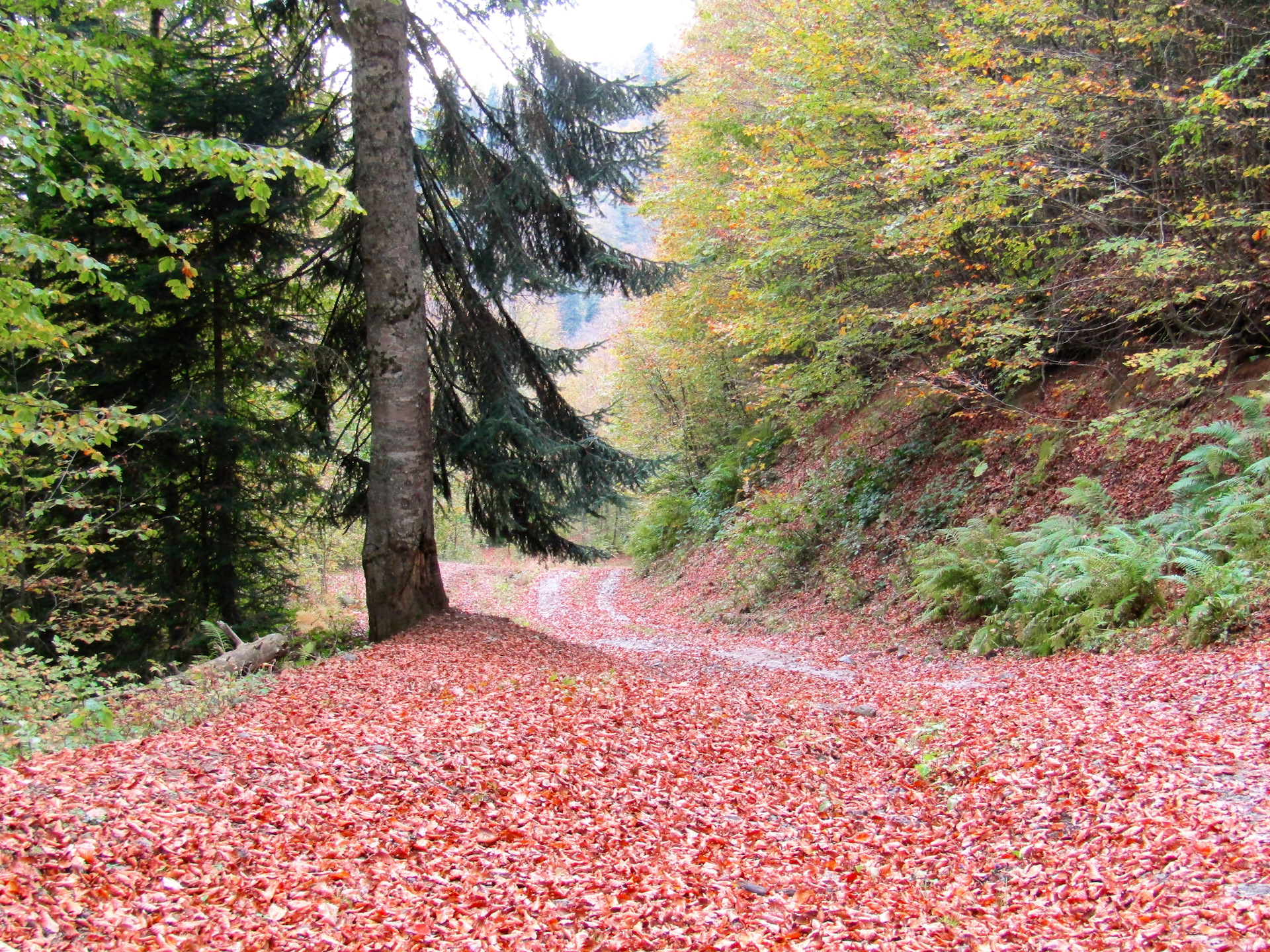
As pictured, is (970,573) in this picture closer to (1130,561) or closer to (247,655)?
(1130,561)

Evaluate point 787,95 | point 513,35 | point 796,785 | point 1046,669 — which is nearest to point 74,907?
point 796,785

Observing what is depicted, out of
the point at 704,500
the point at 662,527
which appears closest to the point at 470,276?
the point at 704,500

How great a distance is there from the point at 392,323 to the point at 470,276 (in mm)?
2175

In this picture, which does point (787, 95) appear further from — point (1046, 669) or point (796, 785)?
point (796, 785)

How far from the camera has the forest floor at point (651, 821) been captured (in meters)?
2.62

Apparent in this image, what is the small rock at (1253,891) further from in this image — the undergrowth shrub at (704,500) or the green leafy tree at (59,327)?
the undergrowth shrub at (704,500)

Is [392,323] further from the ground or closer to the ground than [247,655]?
further from the ground

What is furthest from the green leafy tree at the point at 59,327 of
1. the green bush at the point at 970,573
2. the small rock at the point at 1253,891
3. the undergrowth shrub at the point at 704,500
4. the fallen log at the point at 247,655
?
the undergrowth shrub at the point at 704,500

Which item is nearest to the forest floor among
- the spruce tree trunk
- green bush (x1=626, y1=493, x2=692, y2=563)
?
the spruce tree trunk

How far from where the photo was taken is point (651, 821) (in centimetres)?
368

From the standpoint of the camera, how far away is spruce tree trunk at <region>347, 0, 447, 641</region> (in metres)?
7.17

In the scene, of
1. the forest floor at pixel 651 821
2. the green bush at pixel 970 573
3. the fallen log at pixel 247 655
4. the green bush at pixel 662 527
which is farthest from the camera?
the green bush at pixel 662 527

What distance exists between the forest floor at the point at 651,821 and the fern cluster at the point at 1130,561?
0.91 m

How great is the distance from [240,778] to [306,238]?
7438 mm
